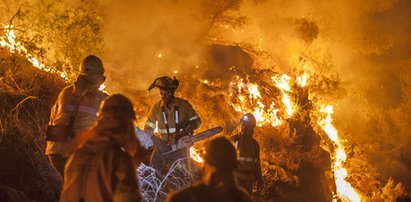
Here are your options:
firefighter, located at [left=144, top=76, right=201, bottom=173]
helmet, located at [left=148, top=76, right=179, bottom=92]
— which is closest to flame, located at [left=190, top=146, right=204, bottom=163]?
firefighter, located at [left=144, top=76, right=201, bottom=173]

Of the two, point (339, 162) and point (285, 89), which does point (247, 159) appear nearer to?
point (285, 89)

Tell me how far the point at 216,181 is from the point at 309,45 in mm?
14320

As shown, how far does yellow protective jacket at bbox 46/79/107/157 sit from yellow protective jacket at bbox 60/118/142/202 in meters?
1.25

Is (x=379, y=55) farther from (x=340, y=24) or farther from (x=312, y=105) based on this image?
(x=312, y=105)

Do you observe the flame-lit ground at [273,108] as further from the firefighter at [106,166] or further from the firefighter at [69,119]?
the firefighter at [106,166]

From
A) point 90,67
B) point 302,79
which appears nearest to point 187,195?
point 90,67

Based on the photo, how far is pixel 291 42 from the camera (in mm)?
15938

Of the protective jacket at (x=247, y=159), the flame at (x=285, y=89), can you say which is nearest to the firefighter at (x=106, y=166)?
the protective jacket at (x=247, y=159)

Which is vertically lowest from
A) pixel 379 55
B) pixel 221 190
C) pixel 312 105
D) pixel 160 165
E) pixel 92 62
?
pixel 221 190

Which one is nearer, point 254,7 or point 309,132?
point 309,132

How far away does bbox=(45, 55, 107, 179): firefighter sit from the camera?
432 centimetres

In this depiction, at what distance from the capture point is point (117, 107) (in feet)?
10.6

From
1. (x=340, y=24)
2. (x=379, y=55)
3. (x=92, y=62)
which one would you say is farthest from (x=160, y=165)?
(x=379, y=55)

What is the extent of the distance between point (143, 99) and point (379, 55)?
47.7 feet
